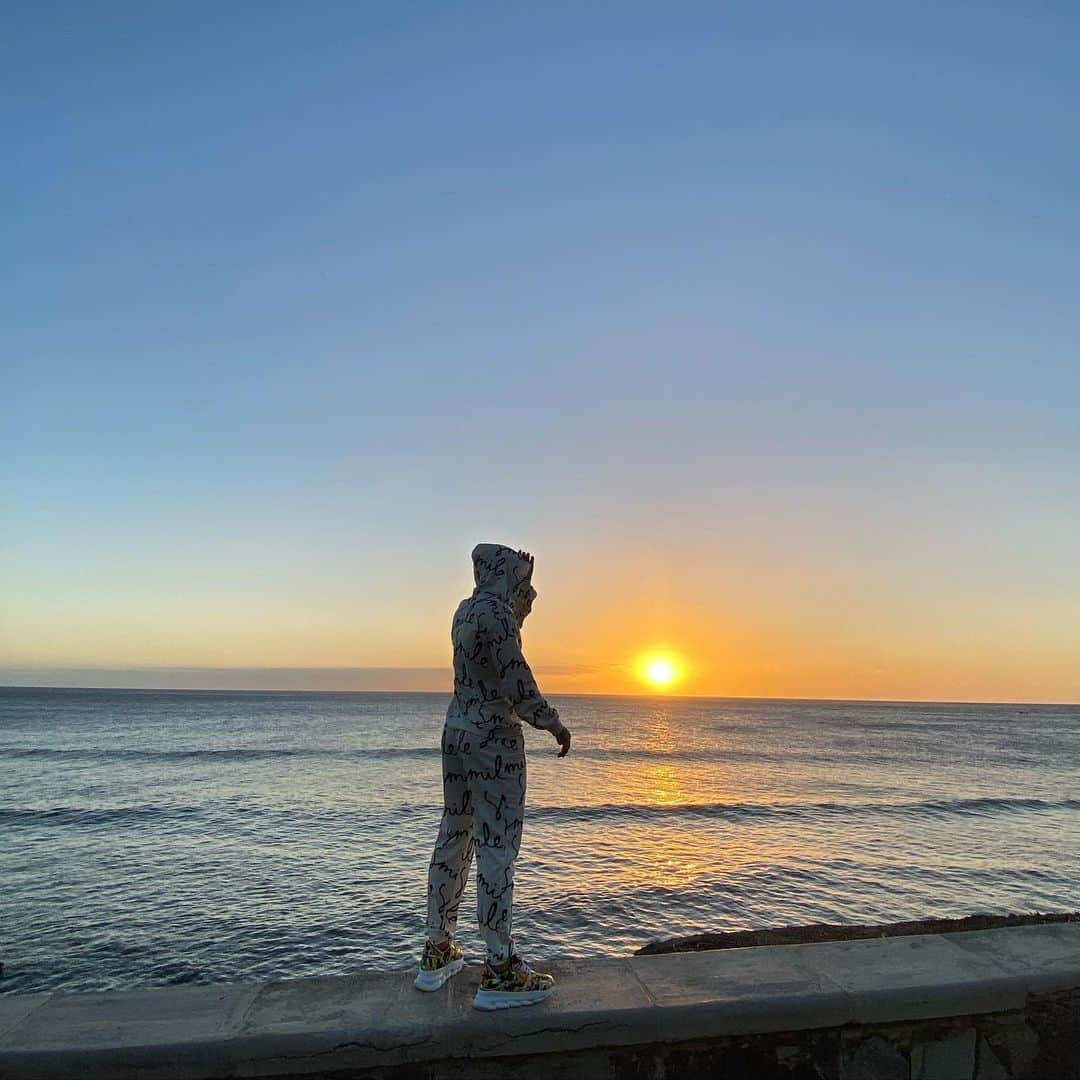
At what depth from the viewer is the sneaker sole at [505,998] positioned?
118 inches

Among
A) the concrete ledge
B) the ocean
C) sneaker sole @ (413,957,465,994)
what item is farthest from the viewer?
the ocean

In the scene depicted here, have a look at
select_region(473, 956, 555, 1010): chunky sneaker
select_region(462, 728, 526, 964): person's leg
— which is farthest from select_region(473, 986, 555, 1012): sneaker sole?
select_region(462, 728, 526, 964): person's leg

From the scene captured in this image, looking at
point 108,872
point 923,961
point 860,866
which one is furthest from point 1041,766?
point 923,961

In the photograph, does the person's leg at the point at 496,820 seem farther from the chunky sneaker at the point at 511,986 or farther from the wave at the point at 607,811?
the wave at the point at 607,811

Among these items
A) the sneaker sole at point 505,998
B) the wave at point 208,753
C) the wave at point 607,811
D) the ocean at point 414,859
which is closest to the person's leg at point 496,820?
the sneaker sole at point 505,998

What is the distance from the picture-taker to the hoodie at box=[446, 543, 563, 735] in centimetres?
342

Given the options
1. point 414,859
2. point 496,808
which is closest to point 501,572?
point 496,808

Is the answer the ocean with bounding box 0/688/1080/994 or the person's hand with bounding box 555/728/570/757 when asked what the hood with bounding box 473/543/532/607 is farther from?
the ocean with bounding box 0/688/1080/994

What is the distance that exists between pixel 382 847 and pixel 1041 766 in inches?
1438

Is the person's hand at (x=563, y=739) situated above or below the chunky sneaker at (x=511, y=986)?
above

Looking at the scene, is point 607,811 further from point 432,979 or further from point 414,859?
point 432,979

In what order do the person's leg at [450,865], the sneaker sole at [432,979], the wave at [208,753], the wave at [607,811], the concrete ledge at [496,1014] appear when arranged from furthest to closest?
1. the wave at [208,753]
2. the wave at [607,811]
3. the person's leg at [450,865]
4. the sneaker sole at [432,979]
5. the concrete ledge at [496,1014]

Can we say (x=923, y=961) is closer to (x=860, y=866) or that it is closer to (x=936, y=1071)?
(x=936, y=1071)

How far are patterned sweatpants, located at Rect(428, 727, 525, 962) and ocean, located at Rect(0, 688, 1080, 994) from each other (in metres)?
6.06
